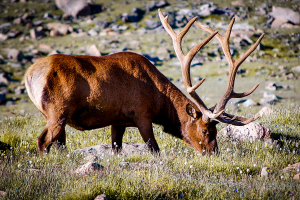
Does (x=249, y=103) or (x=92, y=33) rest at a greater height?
(x=249, y=103)

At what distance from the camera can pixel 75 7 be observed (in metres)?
36.4

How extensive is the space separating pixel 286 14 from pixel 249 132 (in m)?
25.0

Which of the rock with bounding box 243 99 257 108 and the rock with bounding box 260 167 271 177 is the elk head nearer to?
the rock with bounding box 260 167 271 177

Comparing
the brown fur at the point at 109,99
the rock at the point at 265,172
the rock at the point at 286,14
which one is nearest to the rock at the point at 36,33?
the rock at the point at 286,14

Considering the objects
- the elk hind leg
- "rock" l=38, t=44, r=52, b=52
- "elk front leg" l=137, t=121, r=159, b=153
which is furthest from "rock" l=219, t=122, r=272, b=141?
"rock" l=38, t=44, r=52, b=52

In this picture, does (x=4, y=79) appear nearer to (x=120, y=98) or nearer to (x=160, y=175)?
(x=120, y=98)

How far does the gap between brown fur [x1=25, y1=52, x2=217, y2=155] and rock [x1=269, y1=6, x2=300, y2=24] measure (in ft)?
80.5

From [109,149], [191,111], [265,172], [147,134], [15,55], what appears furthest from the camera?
[15,55]

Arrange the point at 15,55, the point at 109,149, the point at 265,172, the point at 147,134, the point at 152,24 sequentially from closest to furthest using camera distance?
the point at 265,172 → the point at 147,134 → the point at 109,149 → the point at 15,55 → the point at 152,24

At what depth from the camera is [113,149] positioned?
21.9 feet

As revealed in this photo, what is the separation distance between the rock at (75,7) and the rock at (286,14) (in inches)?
694

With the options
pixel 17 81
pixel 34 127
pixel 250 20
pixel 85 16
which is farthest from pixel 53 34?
pixel 34 127

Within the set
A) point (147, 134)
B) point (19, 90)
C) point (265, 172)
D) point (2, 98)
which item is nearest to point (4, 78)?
point (19, 90)

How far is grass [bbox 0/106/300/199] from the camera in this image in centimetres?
441
